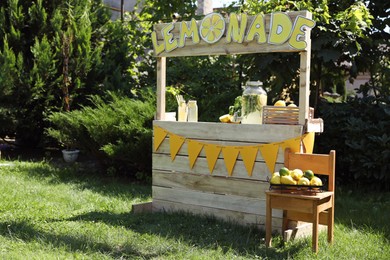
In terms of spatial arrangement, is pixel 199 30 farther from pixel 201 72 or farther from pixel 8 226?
pixel 201 72

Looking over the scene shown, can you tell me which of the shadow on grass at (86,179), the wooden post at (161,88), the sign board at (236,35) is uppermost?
the sign board at (236,35)

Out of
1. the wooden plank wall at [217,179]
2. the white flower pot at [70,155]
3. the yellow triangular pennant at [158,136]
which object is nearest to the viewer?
the wooden plank wall at [217,179]

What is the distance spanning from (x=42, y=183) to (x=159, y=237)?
10.4 ft

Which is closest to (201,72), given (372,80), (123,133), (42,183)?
Answer: (123,133)

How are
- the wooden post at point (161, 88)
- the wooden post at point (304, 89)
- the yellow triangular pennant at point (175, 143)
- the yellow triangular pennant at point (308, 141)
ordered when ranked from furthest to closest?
1. the wooden post at point (161, 88)
2. the yellow triangular pennant at point (175, 143)
3. the yellow triangular pennant at point (308, 141)
4. the wooden post at point (304, 89)

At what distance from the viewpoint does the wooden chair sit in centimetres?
438

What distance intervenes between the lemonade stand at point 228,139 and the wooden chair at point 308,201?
0.39ft

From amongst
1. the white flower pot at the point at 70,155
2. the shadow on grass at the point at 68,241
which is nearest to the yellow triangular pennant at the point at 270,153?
the shadow on grass at the point at 68,241

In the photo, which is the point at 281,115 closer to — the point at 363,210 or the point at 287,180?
the point at 287,180

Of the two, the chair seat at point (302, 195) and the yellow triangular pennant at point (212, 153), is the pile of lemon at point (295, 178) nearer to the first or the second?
the chair seat at point (302, 195)

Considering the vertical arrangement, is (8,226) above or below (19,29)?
below

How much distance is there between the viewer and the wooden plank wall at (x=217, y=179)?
5066 mm

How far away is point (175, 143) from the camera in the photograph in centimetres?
569

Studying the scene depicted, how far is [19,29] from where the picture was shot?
9.58 m
